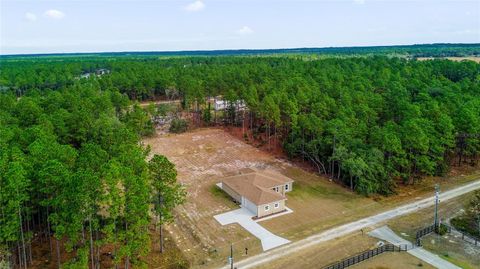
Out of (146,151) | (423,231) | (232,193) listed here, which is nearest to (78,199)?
(146,151)

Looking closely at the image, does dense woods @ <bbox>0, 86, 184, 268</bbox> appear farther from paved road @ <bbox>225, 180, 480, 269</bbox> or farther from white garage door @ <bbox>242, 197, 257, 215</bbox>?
white garage door @ <bbox>242, 197, 257, 215</bbox>

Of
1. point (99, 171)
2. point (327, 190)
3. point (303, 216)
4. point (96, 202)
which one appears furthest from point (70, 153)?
point (327, 190)

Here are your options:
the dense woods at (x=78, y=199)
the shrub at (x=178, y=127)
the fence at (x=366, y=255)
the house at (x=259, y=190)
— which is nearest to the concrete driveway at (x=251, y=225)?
the house at (x=259, y=190)

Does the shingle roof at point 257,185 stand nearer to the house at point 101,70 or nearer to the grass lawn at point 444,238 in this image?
the grass lawn at point 444,238

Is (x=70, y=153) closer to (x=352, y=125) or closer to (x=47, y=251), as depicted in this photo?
(x=47, y=251)

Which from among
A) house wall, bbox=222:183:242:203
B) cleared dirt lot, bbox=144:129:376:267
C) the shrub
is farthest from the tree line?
house wall, bbox=222:183:242:203

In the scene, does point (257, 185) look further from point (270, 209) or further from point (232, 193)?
point (270, 209)

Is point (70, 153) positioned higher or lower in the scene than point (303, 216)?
higher
